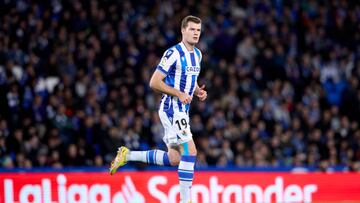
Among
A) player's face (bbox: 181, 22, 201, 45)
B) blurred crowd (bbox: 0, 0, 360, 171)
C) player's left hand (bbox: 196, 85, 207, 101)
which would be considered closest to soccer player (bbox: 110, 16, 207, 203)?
player's face (bbox: 181, 22, 201, 45)

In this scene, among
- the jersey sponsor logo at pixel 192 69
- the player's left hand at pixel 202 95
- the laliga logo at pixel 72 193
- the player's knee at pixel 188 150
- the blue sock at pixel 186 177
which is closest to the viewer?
the blue sock at pixel 186 177

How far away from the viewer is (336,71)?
2206 centimetres

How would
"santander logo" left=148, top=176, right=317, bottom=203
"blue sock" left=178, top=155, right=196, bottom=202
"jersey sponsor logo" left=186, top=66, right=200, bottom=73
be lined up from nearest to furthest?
1. "blue sock" left=178, top=155, right=196, bottom=202
2. "jersey sponsor logo" left=186, top=66, right=200, bottom=73
3. "santander logo" left=148, top=176, right=317, bottom=203

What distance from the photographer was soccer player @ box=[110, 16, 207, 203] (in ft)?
35.9

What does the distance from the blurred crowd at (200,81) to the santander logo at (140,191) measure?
3.09 meters

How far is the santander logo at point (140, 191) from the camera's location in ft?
43.2

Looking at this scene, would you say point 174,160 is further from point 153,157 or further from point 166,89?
point 166,89

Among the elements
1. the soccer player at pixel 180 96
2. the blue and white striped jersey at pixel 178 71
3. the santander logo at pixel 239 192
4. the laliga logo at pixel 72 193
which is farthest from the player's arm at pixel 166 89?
the santander logo at pixel 239 192

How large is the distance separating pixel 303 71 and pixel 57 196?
9976 mm

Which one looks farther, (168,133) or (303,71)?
(303,71)

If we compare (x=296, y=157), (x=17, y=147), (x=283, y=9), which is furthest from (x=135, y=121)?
(x=283, y=9)

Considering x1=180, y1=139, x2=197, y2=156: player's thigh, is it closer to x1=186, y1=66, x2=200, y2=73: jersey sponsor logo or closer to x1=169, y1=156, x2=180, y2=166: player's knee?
x1=169, y1=156, x2=180, y2=166: player's knee

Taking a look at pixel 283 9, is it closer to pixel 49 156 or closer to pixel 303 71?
pixel 303 71

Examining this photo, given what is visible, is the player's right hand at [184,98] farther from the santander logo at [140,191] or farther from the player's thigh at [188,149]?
the santander logo at [140,191]
